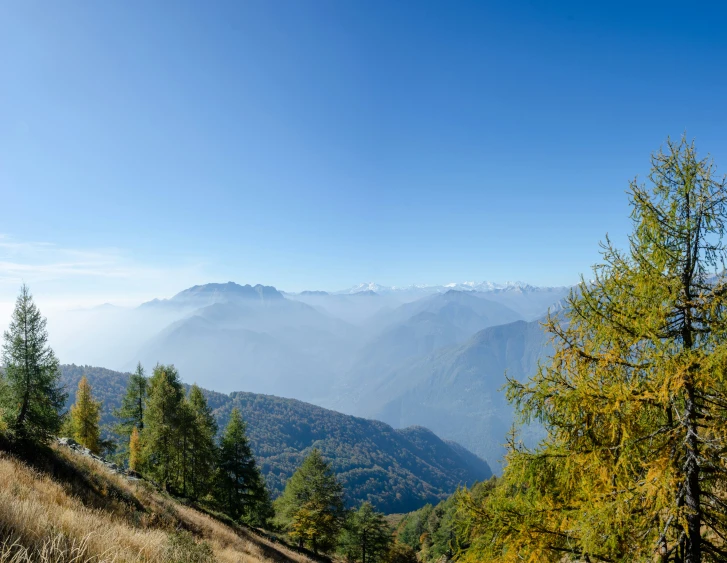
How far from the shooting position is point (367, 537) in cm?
3653

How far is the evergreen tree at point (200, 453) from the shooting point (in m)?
25.8

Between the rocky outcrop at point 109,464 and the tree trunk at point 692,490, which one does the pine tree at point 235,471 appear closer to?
the rocky outcrop at point 109,464

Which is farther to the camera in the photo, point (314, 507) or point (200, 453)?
point (314, 507)

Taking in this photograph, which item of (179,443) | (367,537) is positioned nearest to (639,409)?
(179,443)

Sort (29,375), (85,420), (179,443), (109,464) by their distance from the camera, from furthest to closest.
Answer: (85,420), (179,443), (109,464), (29,375)

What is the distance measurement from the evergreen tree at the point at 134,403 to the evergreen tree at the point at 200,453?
423 centimetres

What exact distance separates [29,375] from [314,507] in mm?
22607

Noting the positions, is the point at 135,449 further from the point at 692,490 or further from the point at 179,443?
the point at 692,490

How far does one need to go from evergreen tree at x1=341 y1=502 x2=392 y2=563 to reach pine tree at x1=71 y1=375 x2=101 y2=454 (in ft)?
87.6

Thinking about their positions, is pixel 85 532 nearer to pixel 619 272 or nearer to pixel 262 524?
pixel 619 272

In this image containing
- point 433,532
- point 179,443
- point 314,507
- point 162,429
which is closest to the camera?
point 162,429

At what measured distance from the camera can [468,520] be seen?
260 inches

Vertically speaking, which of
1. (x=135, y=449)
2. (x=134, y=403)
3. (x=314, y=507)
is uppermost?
(x=134, y=403)

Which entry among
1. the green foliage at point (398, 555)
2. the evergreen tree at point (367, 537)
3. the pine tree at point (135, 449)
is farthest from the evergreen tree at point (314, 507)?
the pine tree at point (135, 449)
